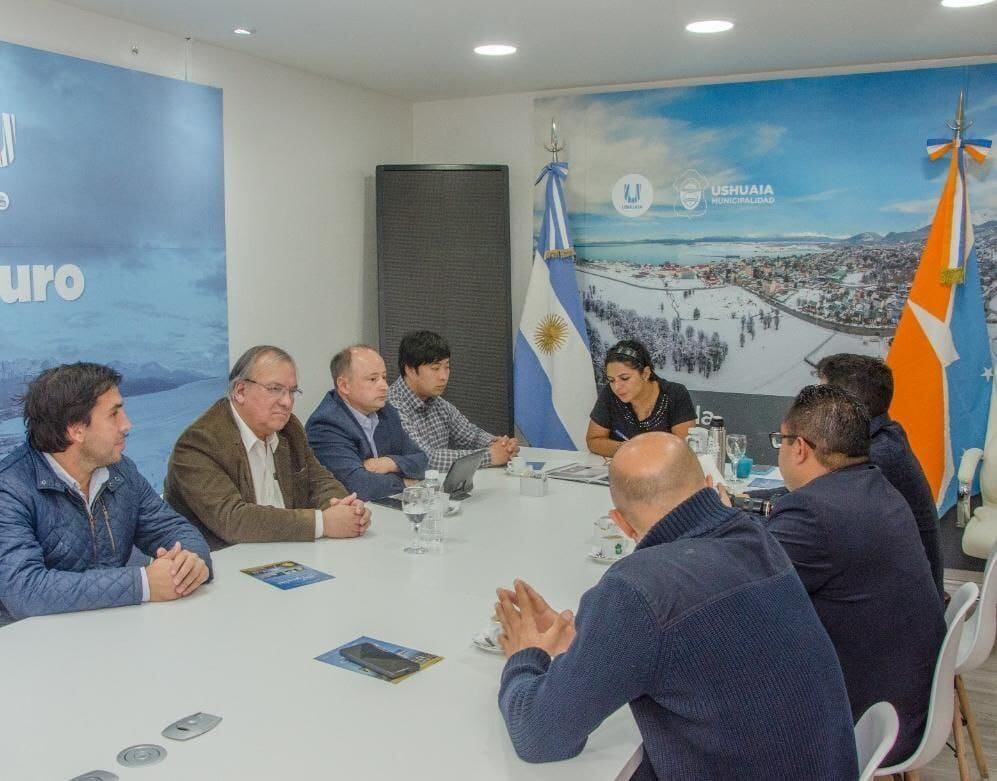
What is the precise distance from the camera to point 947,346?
5355mm

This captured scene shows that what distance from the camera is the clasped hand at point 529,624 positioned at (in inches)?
82.0

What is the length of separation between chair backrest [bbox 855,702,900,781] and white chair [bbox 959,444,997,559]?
300 cm

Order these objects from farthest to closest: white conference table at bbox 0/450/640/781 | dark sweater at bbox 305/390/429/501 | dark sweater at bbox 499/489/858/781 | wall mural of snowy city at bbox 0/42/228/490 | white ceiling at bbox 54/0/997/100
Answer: white ceiling at bbox 54/0/997/100
wall mural of snowy city at bbox 0/42/228/490
dark sweater at bbox 305/390/429/501
white conference table at bbox 0/450/640/781
dark sweater at bbox 499/489/858/781

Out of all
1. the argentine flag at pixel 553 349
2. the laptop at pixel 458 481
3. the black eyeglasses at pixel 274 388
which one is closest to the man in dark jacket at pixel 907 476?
the laptop at pixel 458 481

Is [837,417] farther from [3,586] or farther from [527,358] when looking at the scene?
[527,358]

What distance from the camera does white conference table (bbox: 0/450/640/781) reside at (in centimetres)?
172

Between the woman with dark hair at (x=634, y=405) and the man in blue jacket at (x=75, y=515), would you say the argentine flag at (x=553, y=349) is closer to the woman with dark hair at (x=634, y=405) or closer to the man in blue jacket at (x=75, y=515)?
the woman with dark hair at (x=634, y=405)

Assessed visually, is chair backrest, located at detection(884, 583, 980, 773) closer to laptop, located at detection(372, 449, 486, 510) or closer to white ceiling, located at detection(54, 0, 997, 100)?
laptop, located at detection(372, 449, 486, 510)

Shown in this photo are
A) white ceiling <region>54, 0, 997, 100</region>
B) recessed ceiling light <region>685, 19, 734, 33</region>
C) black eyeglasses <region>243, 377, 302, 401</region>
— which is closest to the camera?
black eyeglasses <region>243, 377, 302, 401</region>

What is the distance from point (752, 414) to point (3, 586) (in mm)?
4576

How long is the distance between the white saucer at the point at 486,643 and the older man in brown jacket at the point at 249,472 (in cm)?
99

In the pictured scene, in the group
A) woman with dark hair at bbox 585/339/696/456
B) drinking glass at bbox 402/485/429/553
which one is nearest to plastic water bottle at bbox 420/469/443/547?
drinking glass at bbox 402/485/429/553

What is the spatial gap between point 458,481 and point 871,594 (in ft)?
5.49

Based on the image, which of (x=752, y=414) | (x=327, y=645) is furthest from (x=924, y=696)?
(x=752, y=414)
